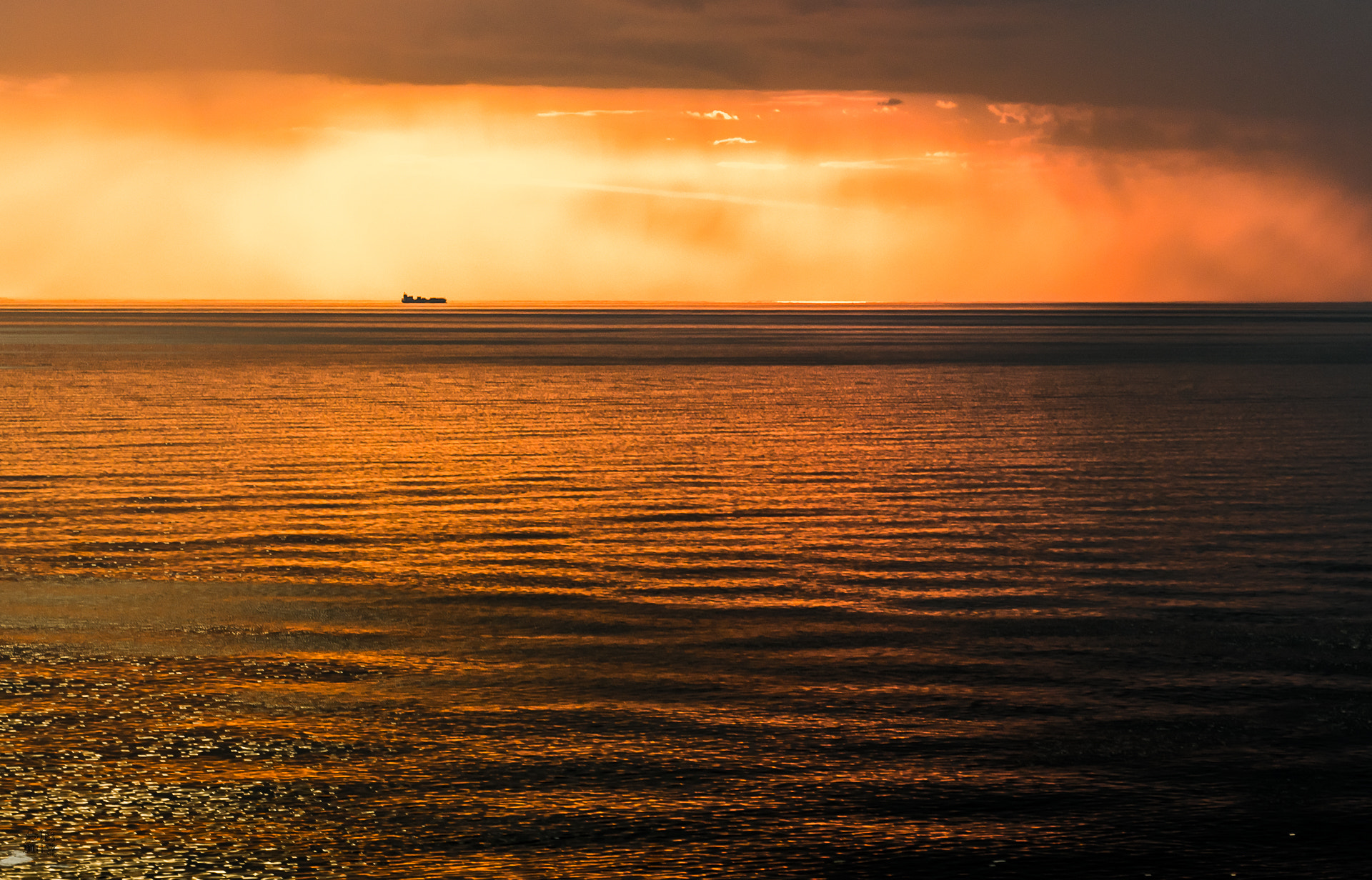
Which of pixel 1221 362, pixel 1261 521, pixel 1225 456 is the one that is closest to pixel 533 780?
pixel 1261 521

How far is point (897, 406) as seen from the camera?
53.8 metres

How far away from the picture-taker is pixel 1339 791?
11148mm

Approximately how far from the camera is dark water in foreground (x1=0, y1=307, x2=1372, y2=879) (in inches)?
400

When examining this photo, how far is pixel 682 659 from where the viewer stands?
599 inches

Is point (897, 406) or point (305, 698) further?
point (897, 406)

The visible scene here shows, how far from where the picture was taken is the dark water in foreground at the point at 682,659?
400 inches

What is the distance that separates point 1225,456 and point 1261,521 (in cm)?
1176

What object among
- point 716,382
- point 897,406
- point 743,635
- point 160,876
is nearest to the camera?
point 160,876

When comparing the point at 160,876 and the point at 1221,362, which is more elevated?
the point at 1221,362

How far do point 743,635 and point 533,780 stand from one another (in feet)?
18.1

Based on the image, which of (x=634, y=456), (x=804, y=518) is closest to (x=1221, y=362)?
(x=634, y=456)

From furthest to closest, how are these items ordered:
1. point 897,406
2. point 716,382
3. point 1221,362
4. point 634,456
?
point 1221,362 → point 716,382 → point 897,406 → point 634,456

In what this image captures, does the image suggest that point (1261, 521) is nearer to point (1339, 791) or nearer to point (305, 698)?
point (1339, 791)

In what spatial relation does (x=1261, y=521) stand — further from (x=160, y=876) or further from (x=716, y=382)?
(x=716, y=382)
